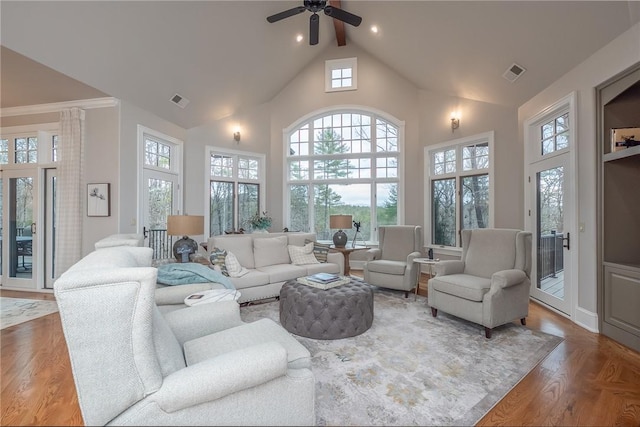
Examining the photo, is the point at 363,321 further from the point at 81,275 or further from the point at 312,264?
the point at 81,275

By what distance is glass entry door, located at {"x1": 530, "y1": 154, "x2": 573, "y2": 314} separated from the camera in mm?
3457

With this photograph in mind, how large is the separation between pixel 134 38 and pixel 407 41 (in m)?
4.06

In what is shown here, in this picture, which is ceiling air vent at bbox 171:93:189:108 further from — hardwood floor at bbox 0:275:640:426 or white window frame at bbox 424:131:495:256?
white window frame at bbox 424:131:495:256

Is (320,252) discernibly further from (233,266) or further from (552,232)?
(552,232)

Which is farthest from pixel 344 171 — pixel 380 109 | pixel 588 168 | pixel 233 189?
pixel 588 168

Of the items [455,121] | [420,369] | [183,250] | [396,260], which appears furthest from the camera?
[455,121]

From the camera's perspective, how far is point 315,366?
7.57 ft

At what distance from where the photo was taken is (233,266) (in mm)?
3828

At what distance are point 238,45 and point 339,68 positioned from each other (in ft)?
7.87

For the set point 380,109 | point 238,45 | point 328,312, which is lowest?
point 328,312

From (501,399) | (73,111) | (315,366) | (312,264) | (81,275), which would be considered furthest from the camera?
(312,264)

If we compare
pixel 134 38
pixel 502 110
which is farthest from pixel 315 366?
pixel 502 110

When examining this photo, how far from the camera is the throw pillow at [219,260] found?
151 inches

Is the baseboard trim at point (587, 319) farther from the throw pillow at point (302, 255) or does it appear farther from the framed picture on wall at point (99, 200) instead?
the framed picture on wall at point (99, 200)
